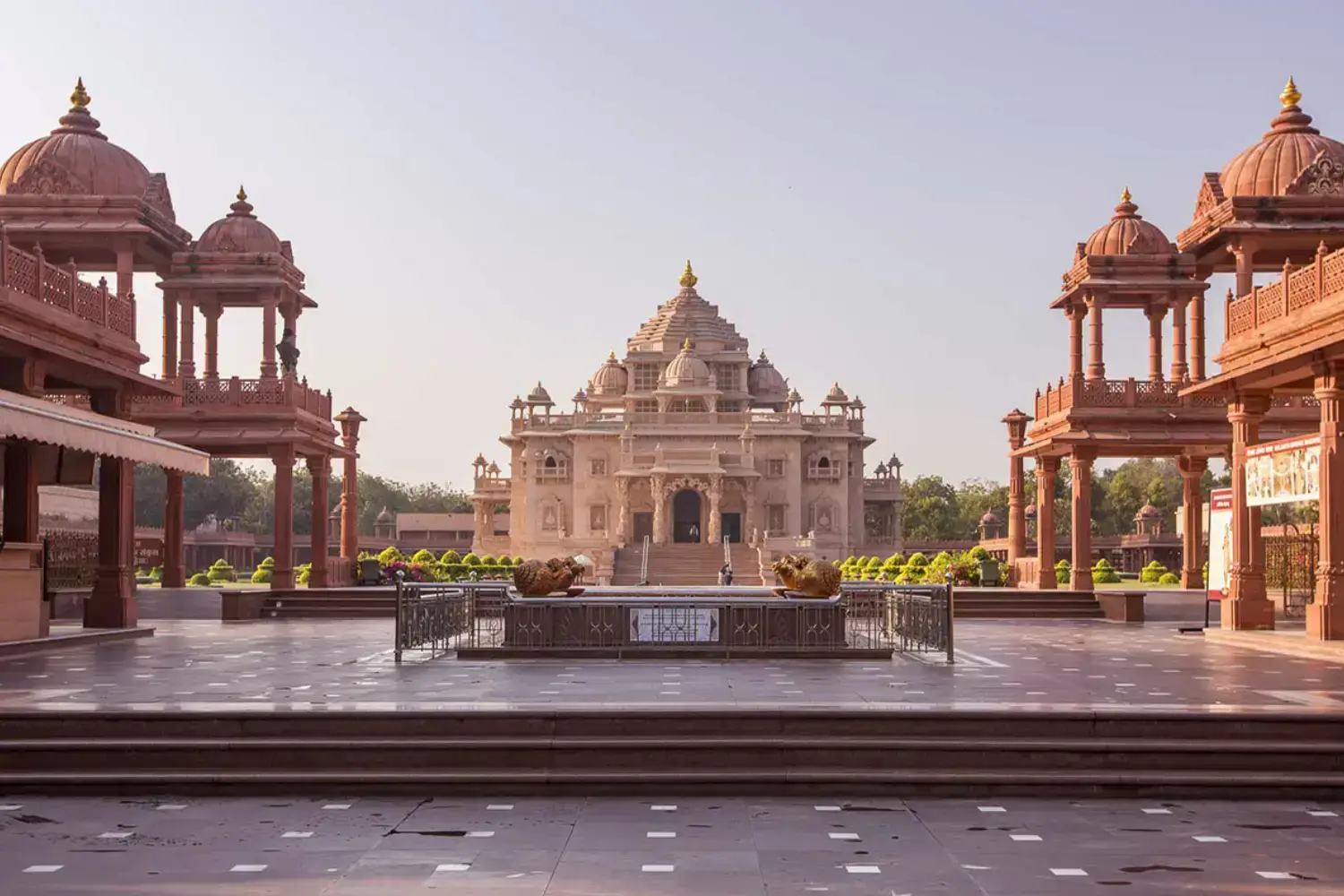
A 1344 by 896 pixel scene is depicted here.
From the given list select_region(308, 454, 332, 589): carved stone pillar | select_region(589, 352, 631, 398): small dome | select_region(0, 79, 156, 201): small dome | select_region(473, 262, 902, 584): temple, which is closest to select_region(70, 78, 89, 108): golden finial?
select_region(0, 79, 156, 201): small dome

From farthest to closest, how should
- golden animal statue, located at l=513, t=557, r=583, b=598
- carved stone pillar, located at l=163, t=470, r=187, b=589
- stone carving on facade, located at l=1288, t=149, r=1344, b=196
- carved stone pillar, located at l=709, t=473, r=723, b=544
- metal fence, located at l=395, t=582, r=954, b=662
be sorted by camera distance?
carved stone pillar, located at l=709, t=473, r=723, b=544, carved stone pillar, located at l=163, t=470, r=187, b=589, stone carving on facade, located at l=1288, t=149, r=1344, b=196, golden animal statue, located at l=513, t=557, r=583, b=598, metal fence, located at l=395, t=582, r=954, b=662

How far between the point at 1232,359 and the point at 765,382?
174ft

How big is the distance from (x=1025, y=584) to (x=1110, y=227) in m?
8.73

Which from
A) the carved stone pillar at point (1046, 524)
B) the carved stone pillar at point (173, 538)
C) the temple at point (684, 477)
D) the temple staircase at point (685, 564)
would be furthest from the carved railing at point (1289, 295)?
the temple at point (684, 477)

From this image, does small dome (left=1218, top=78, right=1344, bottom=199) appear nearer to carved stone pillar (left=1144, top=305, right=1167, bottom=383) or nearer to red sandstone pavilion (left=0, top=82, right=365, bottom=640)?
carved stone pillar (left=1144, top=305, right=1167, bottom=383)

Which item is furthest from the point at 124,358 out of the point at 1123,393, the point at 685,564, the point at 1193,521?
the point at 685,564

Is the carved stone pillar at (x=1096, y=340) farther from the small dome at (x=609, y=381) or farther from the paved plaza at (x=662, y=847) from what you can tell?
the small dome at (x=609, y=381)

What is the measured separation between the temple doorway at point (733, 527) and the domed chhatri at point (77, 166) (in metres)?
37.8

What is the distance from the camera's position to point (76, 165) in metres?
30.3

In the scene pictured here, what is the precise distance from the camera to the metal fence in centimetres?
1834

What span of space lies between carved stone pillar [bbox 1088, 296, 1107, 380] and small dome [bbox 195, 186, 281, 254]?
18.6 m

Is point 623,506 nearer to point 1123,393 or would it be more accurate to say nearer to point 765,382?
point 765,382

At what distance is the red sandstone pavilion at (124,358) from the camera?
781 inches

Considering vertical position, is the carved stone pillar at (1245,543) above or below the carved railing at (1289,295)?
below
